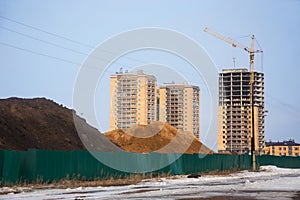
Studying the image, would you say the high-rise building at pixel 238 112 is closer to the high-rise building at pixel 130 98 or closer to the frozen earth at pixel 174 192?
the high-rise building at pixel 130 98

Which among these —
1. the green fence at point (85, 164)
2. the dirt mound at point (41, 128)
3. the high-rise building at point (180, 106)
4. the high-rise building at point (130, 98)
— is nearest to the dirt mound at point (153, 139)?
the high-rise building at point (130, 98)

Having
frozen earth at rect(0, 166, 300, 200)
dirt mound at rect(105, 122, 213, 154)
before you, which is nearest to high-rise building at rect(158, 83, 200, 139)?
dirt mound at rect(105, 122, 213, 154)

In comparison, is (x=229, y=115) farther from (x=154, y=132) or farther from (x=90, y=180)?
(x=90, y=180)

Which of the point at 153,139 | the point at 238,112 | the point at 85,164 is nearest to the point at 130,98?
the point at 153,139

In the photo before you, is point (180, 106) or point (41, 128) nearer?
point (41, 128)

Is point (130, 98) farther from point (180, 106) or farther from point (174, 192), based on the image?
point (174, 192)

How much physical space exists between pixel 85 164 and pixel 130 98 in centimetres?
3053

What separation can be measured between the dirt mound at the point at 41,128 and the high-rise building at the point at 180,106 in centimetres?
1766

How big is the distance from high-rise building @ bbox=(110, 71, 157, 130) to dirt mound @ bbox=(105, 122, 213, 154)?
73.4 inches

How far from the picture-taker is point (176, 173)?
4353 centimetres

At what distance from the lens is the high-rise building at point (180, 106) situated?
253 ft

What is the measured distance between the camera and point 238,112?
148750mm

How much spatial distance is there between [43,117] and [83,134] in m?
5.38

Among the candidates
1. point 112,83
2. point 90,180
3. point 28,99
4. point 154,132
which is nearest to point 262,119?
point 154,132
